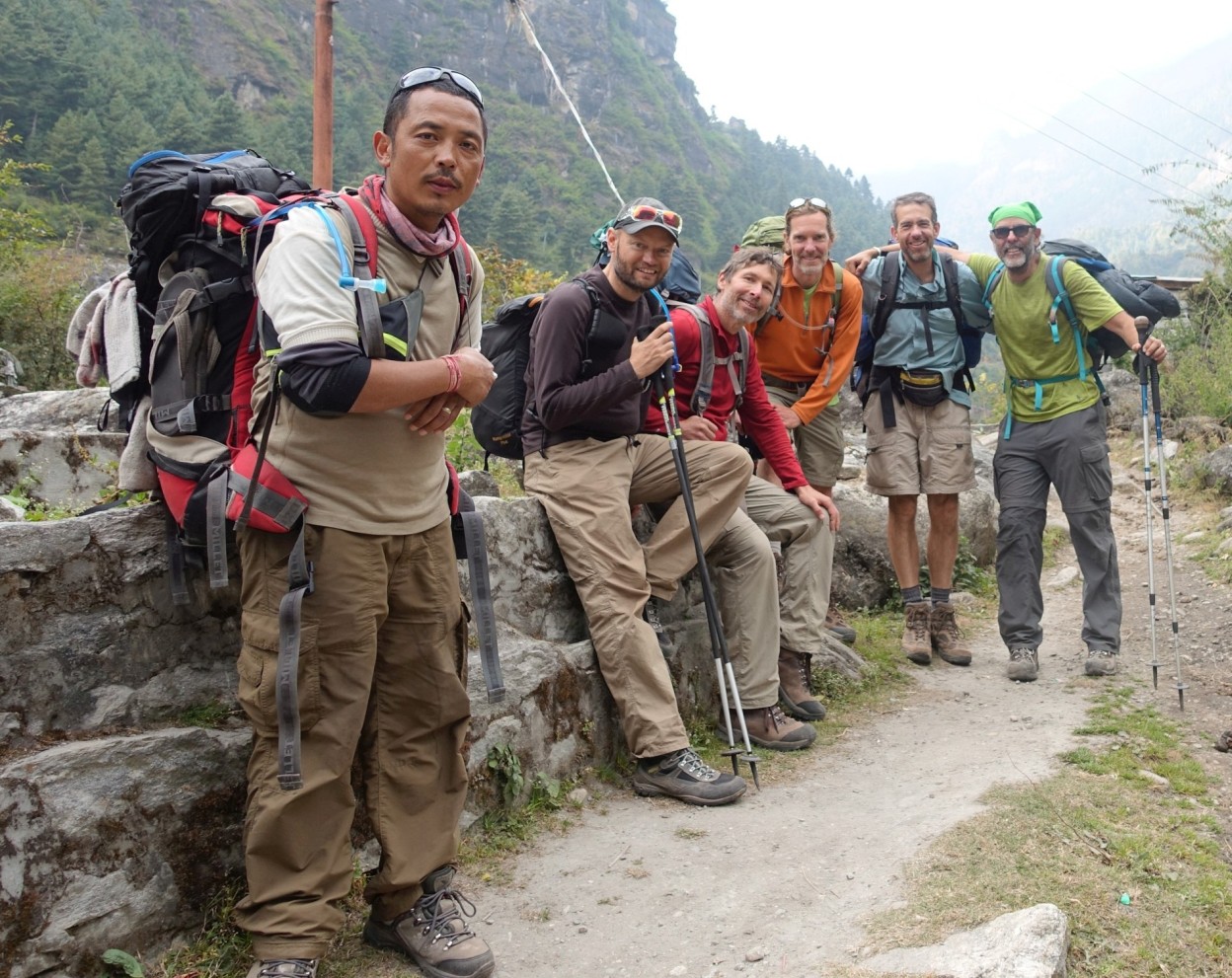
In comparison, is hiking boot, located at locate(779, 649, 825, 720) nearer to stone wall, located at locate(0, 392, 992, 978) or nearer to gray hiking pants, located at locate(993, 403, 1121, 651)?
gray hiking pants, located at locate(993, 403, 1121, 651)

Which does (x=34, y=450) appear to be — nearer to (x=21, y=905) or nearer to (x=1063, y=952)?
(x=21, y=905)

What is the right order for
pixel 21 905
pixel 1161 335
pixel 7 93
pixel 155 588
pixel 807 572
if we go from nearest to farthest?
Answer: pixel 21 905, pixel 155 588, pixel 807 572, pixel 1161 335, pixel 7 93

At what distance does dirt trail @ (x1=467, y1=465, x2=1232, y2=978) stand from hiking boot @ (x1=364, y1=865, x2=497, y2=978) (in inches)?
6.6

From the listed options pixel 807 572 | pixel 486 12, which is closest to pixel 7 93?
pixel 807 572

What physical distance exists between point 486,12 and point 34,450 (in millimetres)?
130337

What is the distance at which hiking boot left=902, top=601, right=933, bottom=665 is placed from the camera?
6816 millimetres

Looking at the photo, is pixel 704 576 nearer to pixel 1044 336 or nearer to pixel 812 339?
pixel 812 339

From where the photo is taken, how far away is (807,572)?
18.4ft

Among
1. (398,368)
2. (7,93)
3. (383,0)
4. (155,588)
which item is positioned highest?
(383,0)

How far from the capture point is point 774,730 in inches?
203

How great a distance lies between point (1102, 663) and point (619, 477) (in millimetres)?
3568

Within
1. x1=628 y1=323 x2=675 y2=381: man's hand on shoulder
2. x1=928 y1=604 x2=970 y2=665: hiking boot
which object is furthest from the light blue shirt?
x1=628 y1=323 x2=675 y2=381: man's hand on shoulder

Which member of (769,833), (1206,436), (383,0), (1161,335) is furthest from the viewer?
(383,0)

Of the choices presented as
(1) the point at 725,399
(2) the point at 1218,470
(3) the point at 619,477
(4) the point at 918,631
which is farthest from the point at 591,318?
(2) the point at 1218,470
